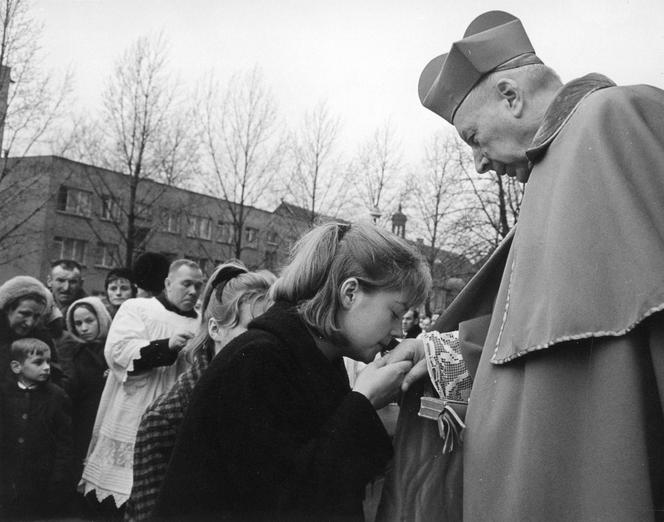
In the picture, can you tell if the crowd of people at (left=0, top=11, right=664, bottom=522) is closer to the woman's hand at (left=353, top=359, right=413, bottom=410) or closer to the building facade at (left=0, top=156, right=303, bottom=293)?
the woman's hand at (left=353, top=359, right=413, bottom=410)

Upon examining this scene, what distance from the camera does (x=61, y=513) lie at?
4.33 meters

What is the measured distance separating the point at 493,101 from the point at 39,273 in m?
28.4

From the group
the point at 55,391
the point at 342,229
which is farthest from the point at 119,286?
the point at 342,229

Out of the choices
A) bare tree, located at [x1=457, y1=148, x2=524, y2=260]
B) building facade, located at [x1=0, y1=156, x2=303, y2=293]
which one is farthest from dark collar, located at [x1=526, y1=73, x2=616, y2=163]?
bare tree, located at [x1=457, y1=148, x2=524, y2=260]

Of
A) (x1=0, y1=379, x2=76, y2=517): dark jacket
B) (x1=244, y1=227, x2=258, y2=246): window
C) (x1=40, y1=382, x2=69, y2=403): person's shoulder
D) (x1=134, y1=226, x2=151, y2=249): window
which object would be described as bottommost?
(x1=0, y1=379, x2=76, y2=517): dark jacket

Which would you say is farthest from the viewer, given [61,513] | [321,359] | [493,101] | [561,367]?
[61,513]

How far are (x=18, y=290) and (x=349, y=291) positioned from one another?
334 centimetres

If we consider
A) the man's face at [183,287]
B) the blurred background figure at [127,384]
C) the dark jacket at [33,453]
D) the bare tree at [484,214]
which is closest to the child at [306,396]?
the blurred background figure at [127,384]

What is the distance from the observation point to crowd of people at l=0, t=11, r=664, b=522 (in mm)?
1438

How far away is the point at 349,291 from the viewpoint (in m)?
1.96

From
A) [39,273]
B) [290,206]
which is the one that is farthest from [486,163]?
[39,273]

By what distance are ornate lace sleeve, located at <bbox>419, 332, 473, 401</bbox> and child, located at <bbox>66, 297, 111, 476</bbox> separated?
3.34 meters

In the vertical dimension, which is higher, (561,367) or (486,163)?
(486,163)

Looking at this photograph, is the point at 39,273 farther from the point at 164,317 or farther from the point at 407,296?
the point at 407,296
